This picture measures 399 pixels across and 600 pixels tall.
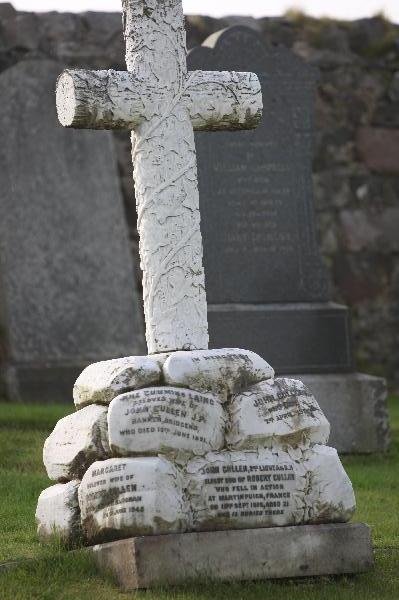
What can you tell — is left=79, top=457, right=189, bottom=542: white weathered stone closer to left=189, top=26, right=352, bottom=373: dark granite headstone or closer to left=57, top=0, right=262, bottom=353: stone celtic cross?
left=57, top=0, right=262, bottom=353: stone celtic cross

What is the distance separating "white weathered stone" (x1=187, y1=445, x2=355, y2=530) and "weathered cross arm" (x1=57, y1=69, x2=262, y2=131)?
114 centimetres

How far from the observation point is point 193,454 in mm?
3994

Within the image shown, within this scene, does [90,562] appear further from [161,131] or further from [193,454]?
[161,131]

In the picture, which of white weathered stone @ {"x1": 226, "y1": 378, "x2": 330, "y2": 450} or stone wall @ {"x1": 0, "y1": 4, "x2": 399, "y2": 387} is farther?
stone wall @ {"x1": 0, "y1": 4, "x2": 399, "y2": 387}

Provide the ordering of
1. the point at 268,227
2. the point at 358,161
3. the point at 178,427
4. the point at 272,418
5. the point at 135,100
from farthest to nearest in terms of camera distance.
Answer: the point at 358,161 < the point at 268,227 < the point at 135,100 < the point at 272,418 < the point at 178,427

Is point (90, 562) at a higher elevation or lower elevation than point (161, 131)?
lower

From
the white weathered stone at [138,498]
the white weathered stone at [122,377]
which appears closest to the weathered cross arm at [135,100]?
the white weathered stone at [122,377]

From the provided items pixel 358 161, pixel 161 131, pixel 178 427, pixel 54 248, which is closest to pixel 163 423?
pixel 178 427

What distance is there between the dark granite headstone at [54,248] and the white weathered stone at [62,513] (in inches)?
160

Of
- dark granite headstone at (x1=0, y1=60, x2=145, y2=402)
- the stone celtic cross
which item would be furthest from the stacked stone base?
dark granite headstone at (x1=0, y1=60, x2=145, y2=402)

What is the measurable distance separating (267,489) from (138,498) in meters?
0.40

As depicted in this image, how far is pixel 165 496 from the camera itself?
3865 mm

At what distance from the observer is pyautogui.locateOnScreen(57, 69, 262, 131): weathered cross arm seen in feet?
14.0

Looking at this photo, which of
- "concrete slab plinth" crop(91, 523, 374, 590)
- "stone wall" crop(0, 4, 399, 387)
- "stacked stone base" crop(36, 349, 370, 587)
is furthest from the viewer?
"stone wall" crop(0, 4, 399, 387)
